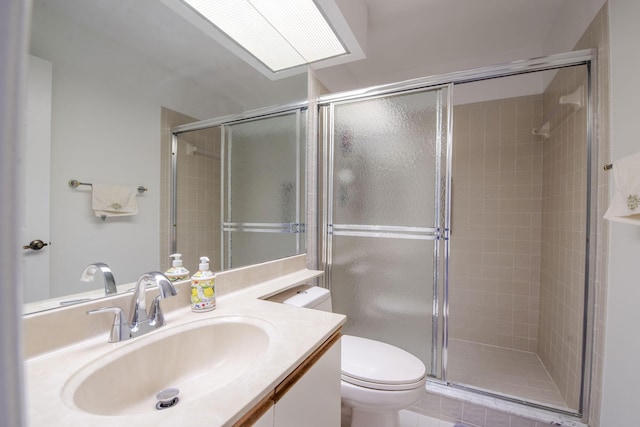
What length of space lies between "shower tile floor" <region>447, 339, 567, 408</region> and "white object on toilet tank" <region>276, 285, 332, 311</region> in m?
0.97

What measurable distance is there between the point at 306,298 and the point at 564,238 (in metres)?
1.69

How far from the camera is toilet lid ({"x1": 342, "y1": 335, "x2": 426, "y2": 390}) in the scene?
1.13m

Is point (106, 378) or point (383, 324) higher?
point (106, 378)

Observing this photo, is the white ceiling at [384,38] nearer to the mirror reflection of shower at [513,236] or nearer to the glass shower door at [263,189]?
the glass shower door at [263,189]

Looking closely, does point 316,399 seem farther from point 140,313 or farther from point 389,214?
point 389,214

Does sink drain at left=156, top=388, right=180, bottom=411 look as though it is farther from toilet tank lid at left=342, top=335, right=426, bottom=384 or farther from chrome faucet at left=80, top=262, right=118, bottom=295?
toilet tank lid at left=342, top=335, right=426, bottom=384

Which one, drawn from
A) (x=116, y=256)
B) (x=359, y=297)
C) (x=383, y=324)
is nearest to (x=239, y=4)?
(x=116, y=256)

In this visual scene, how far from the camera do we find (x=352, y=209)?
72.2 inches

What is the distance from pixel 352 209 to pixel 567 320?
4.74ft

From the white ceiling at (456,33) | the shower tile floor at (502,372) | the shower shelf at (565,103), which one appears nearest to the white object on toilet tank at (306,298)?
the shower tile floor at (502,372)

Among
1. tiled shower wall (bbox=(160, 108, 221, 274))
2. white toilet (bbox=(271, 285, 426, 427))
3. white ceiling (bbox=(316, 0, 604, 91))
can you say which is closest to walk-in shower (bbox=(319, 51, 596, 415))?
white ceiling (bbox=(316, 0, 604, 91))

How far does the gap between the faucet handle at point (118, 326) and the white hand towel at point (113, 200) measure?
29cm

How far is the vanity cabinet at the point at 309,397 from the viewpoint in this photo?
22.7 inches

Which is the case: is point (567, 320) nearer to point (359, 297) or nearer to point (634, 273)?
point (634, 273)
